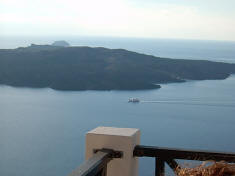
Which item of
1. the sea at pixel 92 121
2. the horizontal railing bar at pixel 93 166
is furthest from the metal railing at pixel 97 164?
the sea at pixel 92 121

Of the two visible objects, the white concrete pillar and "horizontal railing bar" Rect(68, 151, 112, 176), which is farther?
the white concrete pillar

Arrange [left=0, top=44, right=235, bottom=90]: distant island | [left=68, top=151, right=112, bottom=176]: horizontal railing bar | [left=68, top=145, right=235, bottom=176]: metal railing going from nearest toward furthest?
[left=68, top=151, right=112, bottom=176]: horizontal railing bar < [left=68, top=145, right=235, bottom=176]: metal railing < [left=0, top=44, right=235, bottom=90]: distant island

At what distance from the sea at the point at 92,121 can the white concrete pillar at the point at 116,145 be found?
15442 millimetres

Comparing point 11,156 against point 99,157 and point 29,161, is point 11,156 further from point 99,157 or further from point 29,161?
point 99,157

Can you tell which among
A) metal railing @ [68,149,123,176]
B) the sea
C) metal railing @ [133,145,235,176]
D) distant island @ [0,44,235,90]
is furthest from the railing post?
distant island @ [0,44,235,90]

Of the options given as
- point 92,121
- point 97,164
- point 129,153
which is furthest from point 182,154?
point 92,121

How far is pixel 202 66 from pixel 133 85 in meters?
11.4

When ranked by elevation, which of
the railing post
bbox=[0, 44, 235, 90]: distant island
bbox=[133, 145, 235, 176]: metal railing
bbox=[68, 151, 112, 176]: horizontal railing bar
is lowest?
bbox=[0, 44, 235, 90]: distant island

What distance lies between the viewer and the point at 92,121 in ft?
90.1

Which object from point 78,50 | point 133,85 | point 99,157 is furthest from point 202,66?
point 99,157

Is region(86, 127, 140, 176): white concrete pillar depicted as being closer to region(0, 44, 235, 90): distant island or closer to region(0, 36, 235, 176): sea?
region(0, 36, 235, 176): sea

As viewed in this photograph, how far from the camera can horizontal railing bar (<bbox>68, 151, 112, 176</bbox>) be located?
110 centimetres

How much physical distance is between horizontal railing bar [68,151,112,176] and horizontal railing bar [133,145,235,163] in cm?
16

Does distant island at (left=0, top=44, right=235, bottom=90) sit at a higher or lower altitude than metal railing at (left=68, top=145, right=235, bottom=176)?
lower
